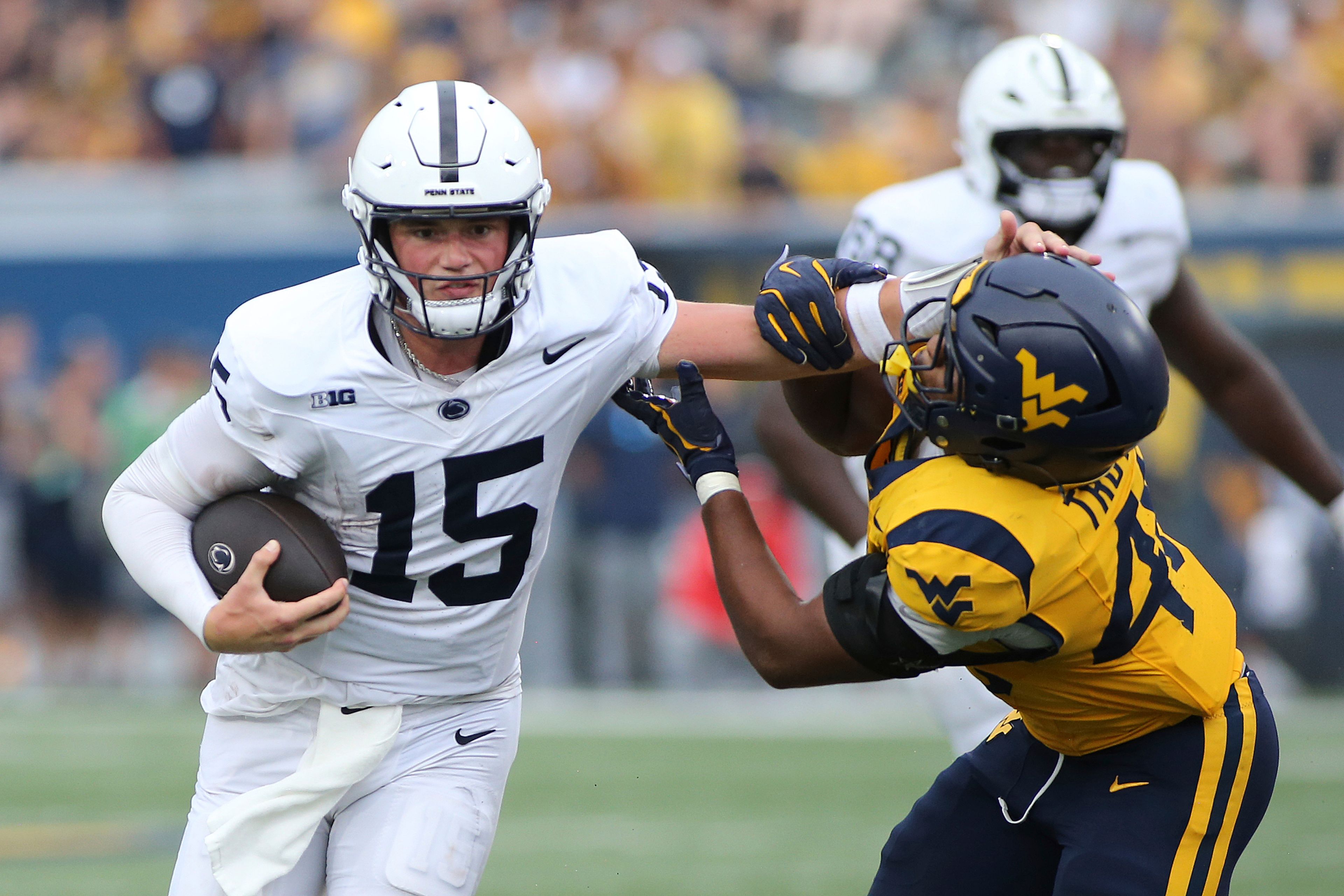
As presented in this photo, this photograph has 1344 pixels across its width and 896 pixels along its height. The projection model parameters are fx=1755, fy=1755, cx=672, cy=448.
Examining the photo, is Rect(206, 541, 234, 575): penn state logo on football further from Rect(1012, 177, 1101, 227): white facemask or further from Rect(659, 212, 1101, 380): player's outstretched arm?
Rect(1012, 177, 1101, 227): white facemask

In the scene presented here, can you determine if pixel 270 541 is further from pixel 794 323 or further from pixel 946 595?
pixel 946 595

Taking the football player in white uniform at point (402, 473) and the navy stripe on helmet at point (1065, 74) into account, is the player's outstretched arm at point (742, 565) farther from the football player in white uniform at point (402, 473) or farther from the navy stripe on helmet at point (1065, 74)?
the navy stripe on helmet at point (1065, 74)

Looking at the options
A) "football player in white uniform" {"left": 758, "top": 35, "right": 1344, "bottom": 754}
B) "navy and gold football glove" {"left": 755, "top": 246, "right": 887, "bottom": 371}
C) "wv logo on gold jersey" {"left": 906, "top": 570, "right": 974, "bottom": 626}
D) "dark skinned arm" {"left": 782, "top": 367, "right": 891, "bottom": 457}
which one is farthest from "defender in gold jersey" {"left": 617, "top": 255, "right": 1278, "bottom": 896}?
"football player in white uniform" {"left": 758, "top": 35, "right": 1344, "bottom": 754}

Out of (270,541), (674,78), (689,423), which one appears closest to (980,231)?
(689,423)

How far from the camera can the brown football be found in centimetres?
302

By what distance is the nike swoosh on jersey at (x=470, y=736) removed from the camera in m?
3.25

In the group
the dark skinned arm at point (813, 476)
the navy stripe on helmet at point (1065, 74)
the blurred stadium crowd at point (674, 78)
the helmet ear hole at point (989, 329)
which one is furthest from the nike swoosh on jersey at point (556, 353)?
the blurred stadium crowd at point (674, 78)

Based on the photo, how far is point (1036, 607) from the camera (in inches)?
111

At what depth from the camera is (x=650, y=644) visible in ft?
31.1

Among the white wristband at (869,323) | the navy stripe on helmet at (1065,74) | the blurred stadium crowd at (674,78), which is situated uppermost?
the navy stripe on helmet at (1065,74)

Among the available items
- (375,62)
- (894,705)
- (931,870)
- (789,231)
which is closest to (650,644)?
(894,705)

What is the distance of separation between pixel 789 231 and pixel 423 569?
6.44 meters

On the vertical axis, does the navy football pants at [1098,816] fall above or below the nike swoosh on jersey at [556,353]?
below

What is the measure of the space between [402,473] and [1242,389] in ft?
7.85
